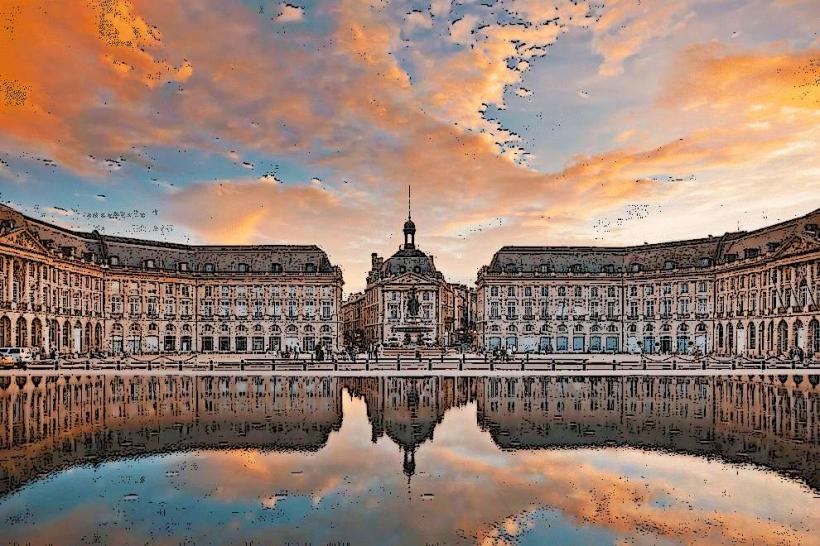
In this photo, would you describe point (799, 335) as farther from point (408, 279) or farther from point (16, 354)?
point (16, 354)

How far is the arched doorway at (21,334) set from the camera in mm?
79250

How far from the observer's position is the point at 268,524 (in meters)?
14.6

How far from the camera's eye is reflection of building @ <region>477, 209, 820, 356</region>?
9625cm

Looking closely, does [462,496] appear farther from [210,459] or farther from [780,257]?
[780,257]

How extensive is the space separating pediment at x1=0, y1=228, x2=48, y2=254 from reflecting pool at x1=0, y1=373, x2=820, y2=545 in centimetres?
5103

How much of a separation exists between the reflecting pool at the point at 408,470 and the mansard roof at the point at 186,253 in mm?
73627

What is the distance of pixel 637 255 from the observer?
117688 millimetres

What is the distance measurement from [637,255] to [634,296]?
7664mm

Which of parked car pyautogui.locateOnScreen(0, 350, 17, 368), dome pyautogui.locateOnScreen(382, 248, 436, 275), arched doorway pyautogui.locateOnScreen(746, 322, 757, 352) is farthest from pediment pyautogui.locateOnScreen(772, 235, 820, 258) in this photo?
parked car pyautogui.locateOnScreen(0, 350, 17, 368)

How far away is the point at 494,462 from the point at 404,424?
7838 millimetres

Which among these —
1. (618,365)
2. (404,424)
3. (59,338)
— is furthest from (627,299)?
(404,424)

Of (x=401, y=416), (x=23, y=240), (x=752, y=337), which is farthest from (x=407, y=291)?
(x=401, y=416)

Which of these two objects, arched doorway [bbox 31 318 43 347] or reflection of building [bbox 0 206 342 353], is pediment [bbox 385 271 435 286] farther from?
arched doorway [bbox 31 318 43 347]

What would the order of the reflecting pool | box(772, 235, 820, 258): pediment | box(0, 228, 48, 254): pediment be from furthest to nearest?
box(772, 235, 820, 258): pediment
box(0, 228, 48, 254): pediment
the reflecting pool
